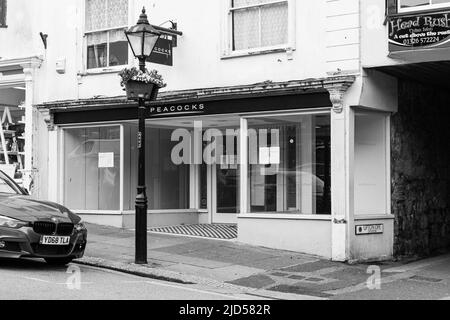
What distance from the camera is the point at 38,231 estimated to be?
10070 mm

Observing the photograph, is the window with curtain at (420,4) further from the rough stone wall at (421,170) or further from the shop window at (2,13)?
the shop window at (2,13)

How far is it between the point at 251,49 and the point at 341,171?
332 centimetres

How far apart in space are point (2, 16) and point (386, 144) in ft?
35.3

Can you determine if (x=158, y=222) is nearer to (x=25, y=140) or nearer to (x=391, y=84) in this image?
(x=25, y=140)

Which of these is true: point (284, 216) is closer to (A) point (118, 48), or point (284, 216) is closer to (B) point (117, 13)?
(A) point (118, 48)

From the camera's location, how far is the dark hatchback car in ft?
32.5

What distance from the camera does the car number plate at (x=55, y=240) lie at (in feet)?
33.1

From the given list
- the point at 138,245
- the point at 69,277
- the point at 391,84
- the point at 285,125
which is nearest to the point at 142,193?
the point at 138,245

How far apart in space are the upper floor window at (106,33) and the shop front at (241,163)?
3.73 feet

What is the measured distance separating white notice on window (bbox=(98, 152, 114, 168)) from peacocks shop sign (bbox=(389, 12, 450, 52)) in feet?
25.2

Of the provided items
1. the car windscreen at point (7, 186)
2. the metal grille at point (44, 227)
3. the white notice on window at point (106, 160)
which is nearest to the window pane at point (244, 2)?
the white notice on window at point (106, 160)

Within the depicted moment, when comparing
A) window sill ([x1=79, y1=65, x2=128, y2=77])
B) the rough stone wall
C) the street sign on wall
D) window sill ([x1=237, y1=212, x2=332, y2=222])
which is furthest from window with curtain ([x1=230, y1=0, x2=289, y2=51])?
window sill ([x1=237, y1=212, x2=332, y2=222])

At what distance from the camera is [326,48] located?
1304 centimetres
